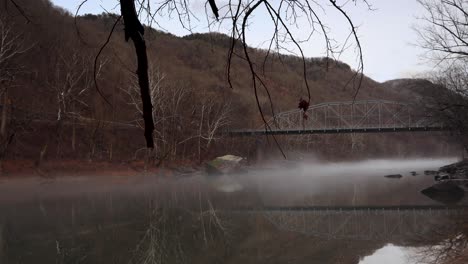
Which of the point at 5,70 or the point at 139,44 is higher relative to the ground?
the point at 5,70

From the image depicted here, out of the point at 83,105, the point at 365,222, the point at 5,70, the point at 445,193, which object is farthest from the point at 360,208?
the point at 83,105

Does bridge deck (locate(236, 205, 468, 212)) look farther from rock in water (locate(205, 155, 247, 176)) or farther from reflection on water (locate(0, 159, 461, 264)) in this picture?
rock in water (locate(205, 155, 247, 176))

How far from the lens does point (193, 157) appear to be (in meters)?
42.9

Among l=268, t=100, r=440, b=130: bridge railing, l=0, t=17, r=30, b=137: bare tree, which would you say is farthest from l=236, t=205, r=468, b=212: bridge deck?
l=0, t=17, r=30, b=137: bare tree

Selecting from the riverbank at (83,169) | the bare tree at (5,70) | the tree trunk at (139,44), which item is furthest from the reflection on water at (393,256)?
the bare tree at (5,70)

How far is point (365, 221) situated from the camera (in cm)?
1360

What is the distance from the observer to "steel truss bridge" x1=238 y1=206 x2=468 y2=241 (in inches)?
463

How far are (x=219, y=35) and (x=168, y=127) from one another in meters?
37.9

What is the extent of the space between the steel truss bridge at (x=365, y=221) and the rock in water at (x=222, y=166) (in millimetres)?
22269

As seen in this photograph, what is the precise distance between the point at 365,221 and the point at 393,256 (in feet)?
14.1

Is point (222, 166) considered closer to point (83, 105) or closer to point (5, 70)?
point (83, 105)

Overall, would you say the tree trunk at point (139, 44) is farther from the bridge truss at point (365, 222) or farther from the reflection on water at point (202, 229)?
the bridge truss at point (365, 222)

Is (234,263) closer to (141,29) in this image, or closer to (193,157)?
(141,29)

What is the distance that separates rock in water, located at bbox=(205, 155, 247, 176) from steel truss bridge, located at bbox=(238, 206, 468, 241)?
2227 centimetres
